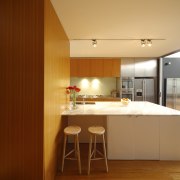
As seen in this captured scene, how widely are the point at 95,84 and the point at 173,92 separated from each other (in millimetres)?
2792

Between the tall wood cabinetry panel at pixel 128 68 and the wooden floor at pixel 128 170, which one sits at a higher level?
the tall wood cabinetry panel at pixel 128 68

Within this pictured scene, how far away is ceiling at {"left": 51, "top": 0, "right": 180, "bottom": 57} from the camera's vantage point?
2119mm

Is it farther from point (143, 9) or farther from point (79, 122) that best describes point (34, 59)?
point (79, 122)

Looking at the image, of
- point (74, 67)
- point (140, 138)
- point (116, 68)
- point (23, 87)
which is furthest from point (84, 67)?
point (23, 87)

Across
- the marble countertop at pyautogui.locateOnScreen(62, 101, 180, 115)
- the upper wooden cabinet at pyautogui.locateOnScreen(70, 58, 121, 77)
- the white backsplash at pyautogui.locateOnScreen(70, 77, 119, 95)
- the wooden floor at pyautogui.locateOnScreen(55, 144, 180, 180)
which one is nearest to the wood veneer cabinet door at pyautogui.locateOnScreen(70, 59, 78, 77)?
the upper wooden cabinet at pyautogui.locateOnScreen(70, 58, 121, 77)

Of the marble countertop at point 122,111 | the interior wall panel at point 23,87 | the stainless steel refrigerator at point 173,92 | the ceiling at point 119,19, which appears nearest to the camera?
the interior wall panel at point 23,87

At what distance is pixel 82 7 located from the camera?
2209mm

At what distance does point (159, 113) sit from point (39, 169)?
2.13m

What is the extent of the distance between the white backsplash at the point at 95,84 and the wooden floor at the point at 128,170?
3.72 m

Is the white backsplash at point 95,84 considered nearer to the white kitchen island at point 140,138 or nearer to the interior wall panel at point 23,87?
the white kitchen island at point 140,138

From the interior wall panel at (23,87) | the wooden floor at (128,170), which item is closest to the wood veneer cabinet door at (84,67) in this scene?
the wooden floor at (128,170)

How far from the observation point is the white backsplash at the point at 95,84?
6.49m

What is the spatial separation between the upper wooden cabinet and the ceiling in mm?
2315

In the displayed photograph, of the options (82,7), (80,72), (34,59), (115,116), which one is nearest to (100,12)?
(82,7)
